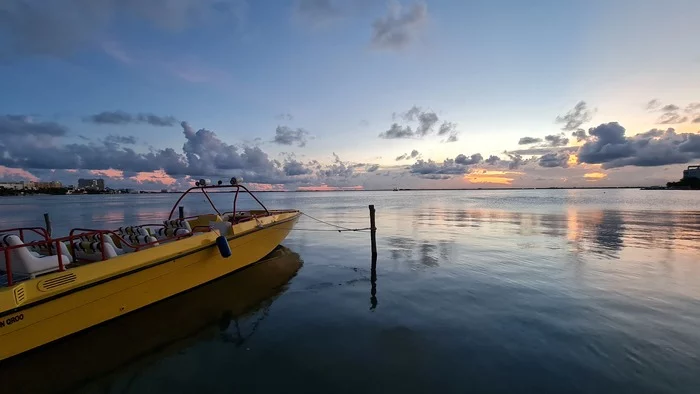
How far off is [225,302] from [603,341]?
334 inches

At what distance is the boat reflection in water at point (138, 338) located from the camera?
5.69 m

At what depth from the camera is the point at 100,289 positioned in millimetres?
7102

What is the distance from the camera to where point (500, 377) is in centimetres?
523

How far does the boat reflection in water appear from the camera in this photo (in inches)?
224

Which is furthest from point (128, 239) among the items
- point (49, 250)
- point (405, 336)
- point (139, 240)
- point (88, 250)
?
point (405, 336)

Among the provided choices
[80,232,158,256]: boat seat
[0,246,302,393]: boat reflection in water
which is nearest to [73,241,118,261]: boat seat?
[80,232,158,256]: boat seat

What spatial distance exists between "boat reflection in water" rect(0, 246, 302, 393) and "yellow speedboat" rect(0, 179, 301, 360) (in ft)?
0.81

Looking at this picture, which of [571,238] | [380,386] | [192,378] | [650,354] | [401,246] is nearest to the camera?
[380,386]

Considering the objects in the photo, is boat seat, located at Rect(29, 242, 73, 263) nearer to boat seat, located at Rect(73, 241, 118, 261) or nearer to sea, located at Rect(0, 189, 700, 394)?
boat seat, located at Rect(73, 241, 118, 261)

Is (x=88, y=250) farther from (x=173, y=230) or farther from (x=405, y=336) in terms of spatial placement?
(x=405, y=336)

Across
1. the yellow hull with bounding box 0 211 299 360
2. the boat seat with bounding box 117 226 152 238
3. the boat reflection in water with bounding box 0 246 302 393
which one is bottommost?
the boat reflection in water with bounding box 0 246 302 393

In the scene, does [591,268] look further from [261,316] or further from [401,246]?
A: [261,316]

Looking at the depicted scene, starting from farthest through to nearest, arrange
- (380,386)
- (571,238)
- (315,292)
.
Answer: (571,238) < (315,292) < (380,386)

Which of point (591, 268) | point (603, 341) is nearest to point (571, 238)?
point (591, 268)
